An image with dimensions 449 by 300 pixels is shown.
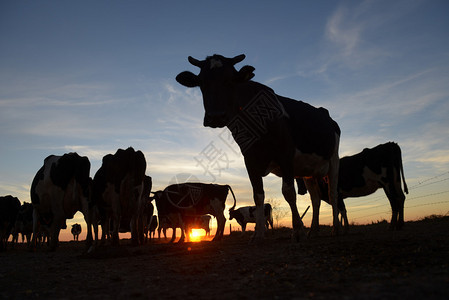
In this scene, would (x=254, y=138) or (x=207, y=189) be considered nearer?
(x=254, y=138)

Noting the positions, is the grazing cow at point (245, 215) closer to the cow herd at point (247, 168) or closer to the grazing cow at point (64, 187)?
the cow herd at point (247, 168)

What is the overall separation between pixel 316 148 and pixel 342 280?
5.06 m

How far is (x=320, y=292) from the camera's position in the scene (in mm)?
2924

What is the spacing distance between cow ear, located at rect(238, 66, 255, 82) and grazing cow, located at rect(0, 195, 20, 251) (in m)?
11.1

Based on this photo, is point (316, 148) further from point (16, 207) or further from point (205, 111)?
point (16, 207)

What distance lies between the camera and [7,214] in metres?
13.8

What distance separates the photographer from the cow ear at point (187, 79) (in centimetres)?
727

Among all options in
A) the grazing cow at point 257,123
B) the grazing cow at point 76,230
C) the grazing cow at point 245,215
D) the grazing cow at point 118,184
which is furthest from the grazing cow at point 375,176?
the grazing cow at point 76,230

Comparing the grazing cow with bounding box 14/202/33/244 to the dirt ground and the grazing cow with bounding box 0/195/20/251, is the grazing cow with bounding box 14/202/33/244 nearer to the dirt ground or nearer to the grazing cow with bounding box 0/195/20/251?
the grazing cow with bounding box 0/195/20/251

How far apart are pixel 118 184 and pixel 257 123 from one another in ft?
16.5

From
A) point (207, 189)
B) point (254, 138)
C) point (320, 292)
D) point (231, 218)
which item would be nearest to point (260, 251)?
point (254, 138)

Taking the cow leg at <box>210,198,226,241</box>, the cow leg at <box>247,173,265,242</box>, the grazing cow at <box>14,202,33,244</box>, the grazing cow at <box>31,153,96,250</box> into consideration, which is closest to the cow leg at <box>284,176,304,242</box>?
the cow leg at <box>247,173,265,242</box>

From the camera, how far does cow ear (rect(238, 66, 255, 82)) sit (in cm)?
673

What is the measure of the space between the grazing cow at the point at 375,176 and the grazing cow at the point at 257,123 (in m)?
5.18
